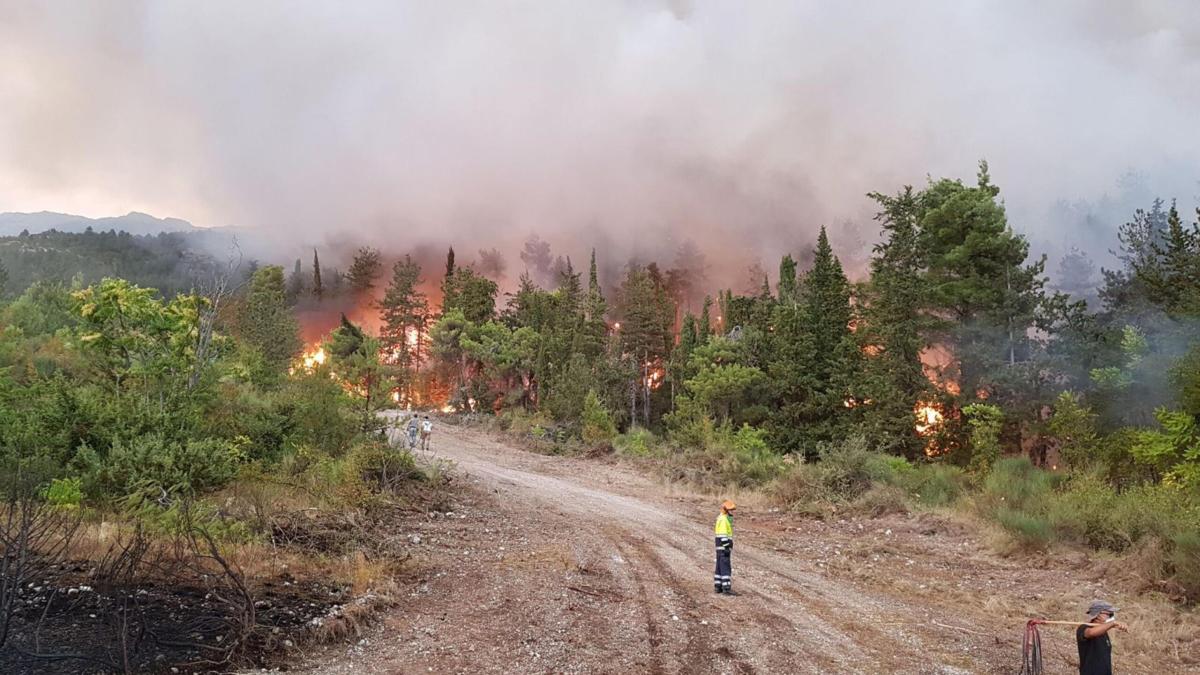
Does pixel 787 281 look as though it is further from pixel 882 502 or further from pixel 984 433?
pixel 882 502

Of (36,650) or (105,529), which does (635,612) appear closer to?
(36,650)

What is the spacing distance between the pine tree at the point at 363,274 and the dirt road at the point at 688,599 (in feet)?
214

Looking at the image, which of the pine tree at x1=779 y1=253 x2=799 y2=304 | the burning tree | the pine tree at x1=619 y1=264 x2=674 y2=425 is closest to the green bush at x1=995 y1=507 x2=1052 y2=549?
the pine tree at x1=779 y1=253 x2=799 y2=304

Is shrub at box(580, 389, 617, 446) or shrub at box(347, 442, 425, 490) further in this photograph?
shrub at box(580, 389, 617, 446)

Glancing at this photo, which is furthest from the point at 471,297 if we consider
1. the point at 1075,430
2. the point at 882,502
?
the point at 1075,430

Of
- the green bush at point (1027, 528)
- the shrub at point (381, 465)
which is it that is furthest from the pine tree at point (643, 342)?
the green bush at point (1027, 528)

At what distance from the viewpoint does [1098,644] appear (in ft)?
19.9

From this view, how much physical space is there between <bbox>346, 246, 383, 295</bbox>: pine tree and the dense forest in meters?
32.0

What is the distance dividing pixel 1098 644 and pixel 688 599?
5.05 meters

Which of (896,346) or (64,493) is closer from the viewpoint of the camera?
(64,493)

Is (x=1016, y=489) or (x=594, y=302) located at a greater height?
(x=594, y=302)

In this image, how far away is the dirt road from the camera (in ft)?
24.0

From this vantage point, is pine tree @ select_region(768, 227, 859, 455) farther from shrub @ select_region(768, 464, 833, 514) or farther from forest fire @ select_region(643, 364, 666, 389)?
forest fire @ select_region(643, 364, 666, 389)

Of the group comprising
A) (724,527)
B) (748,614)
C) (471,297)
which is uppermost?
(471,297)
